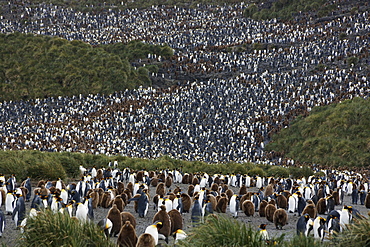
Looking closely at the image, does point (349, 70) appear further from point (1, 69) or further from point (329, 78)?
point (1, 69)

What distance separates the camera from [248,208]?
1284 centimetres

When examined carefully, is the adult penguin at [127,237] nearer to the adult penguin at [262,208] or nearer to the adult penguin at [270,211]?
the adult penguin at [270,211]

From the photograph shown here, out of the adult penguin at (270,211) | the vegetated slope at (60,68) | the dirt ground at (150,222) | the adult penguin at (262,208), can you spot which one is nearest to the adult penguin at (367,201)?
the dirt ground at (150,222)

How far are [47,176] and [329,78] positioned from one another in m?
37.4

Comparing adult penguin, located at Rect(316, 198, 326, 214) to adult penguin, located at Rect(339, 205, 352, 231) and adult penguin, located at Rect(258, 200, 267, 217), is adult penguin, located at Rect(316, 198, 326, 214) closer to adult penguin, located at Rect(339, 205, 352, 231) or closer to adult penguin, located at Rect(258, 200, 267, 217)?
adult penguin, located at Rect(258, 200, 267, 217)

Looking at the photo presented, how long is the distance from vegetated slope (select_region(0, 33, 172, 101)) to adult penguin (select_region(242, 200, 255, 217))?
45390 millimetres

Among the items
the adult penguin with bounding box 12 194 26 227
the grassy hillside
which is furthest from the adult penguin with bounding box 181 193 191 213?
the grassy hillside

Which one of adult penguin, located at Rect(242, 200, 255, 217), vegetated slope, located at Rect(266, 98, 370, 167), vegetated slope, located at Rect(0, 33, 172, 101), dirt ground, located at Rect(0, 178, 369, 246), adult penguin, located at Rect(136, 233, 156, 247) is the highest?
vegetated slope, located at Rect(0, 33, 172, 101)

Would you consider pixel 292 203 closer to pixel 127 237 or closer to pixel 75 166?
pixel 127 237

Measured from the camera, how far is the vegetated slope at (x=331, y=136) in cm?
3270

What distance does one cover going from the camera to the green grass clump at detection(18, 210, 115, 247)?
7.47 m

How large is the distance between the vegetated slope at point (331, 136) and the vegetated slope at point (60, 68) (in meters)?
25.9

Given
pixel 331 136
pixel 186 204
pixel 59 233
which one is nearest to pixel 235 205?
pixel 186 204

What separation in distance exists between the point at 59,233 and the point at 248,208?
21.6 feet
